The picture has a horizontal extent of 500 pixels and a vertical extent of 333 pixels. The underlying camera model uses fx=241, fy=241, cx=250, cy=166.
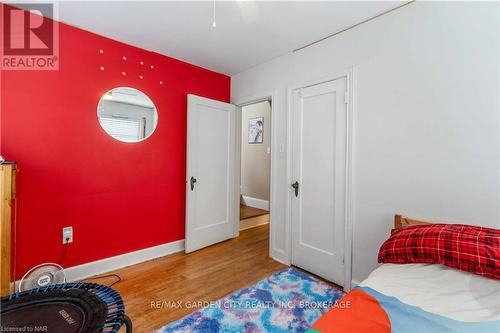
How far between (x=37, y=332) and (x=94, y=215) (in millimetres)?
1655

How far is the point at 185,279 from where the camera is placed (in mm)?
2344

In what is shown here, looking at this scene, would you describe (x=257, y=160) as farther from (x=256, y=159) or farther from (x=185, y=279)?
(x=185, y=279)

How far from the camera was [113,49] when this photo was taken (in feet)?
8.18

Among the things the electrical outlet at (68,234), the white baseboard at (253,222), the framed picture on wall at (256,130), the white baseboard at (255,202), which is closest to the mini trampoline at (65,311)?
the electrical outlet at (68,234)

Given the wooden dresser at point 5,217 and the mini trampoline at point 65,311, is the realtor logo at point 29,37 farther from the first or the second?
the mini trampoline at point 65,311

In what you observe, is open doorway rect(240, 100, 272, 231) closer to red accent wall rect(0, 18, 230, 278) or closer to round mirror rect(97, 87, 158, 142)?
red accent wall rect(0, 18, 230, 278)

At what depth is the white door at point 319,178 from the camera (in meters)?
2.28

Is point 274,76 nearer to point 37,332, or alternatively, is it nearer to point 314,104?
point 314,104

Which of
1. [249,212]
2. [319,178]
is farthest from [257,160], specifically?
[319,178]

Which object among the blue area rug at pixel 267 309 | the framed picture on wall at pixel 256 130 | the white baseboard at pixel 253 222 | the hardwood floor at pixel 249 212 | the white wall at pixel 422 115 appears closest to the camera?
Result: the white wall at pixel 422 115

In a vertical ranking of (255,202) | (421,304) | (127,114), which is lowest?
(255,202)

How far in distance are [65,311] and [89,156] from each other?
167 cm

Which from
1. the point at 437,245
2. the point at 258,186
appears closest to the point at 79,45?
the point at 437,245

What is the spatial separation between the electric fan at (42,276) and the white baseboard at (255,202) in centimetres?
328
